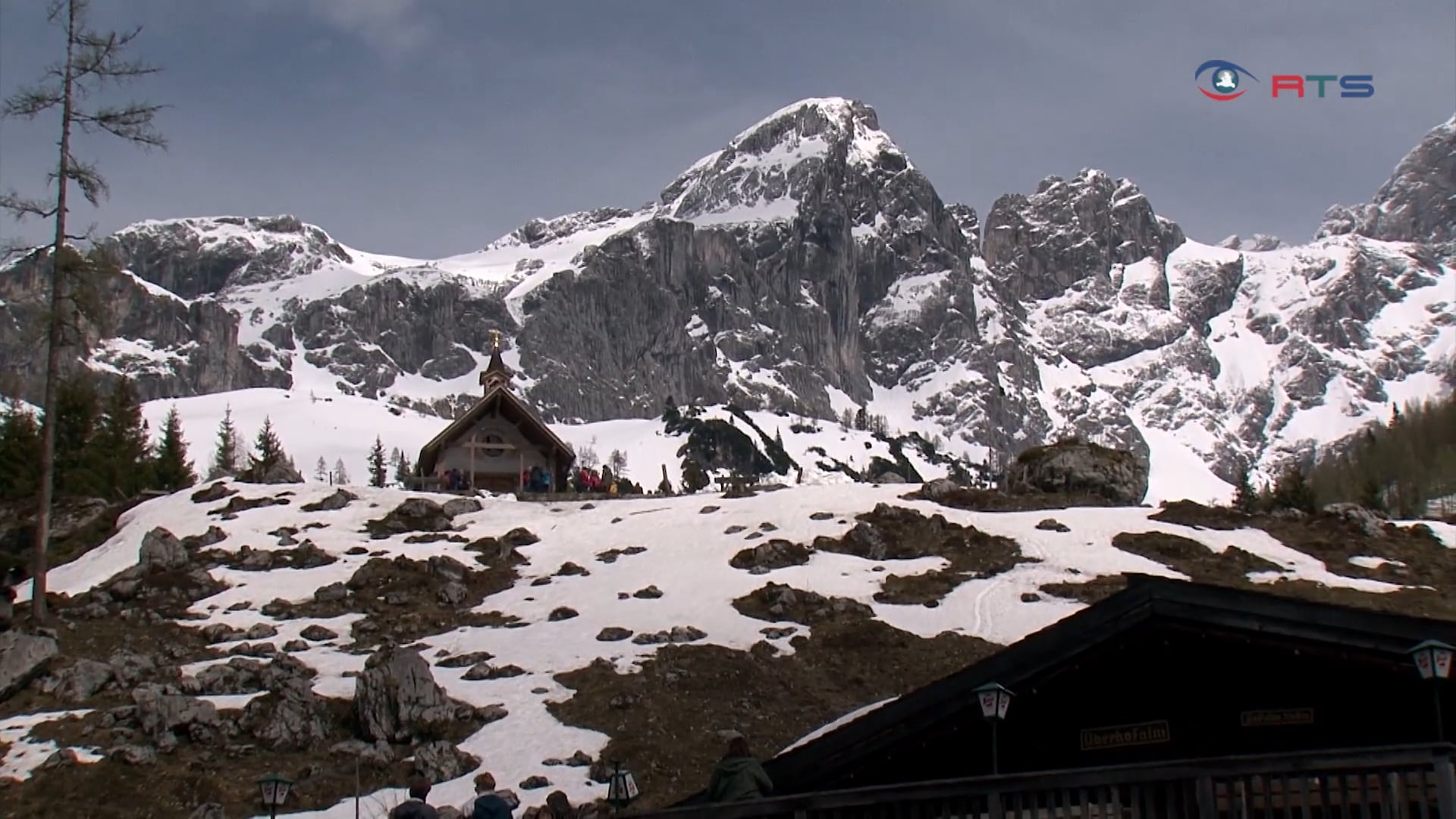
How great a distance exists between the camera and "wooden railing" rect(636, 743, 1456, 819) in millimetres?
11914

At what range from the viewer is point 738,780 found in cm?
1435

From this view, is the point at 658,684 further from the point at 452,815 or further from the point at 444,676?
the point at 452,815

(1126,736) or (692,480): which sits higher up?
(692,480)

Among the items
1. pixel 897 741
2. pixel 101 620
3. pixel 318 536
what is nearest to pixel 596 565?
pixel 318 536

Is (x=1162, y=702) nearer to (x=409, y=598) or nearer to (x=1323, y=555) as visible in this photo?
Result: (x=409, y=598)

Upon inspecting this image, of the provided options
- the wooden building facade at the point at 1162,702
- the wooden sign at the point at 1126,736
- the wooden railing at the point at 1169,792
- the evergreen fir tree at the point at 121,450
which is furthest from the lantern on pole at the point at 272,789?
the evergreen fir tree at the point at 121,450

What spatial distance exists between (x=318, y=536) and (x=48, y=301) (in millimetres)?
13872

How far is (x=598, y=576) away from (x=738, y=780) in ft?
98.5

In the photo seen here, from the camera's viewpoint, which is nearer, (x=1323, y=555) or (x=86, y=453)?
(x=1323, y=555)

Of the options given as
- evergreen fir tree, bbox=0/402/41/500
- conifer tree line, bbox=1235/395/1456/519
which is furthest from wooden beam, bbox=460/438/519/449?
conifer tree line, bbox=1235/395/1456/519

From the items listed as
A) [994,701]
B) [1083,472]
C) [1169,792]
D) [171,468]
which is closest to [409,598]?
[1083,472]

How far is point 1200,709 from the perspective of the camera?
1533 centimetres

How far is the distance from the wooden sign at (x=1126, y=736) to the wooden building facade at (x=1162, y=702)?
2 cm

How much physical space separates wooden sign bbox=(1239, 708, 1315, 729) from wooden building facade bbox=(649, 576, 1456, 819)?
0.02m
